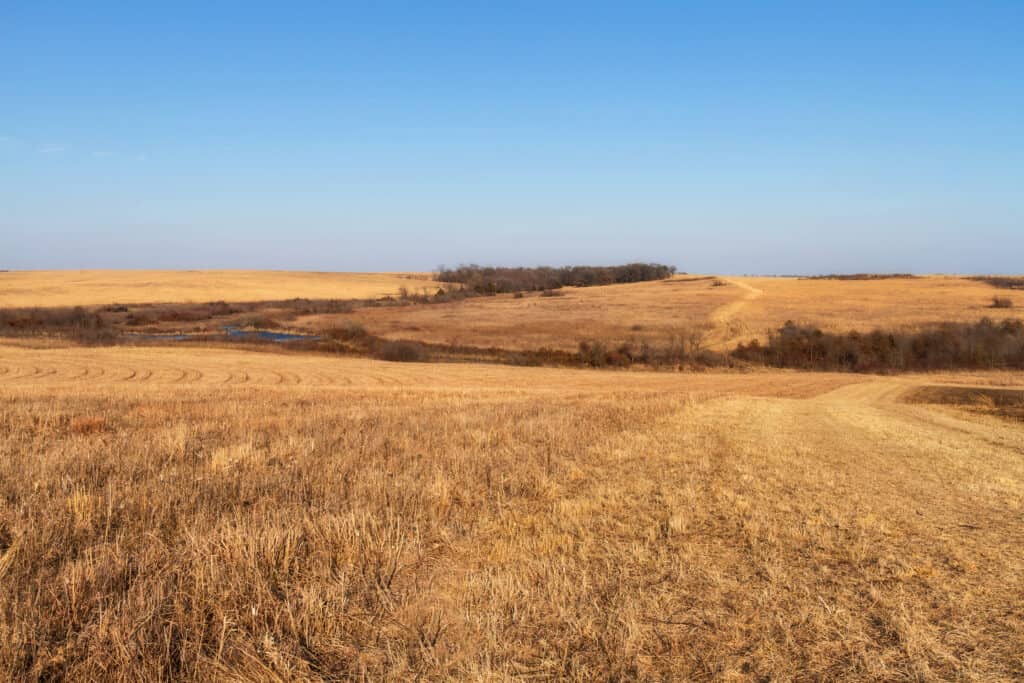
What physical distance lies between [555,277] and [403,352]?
284 ft

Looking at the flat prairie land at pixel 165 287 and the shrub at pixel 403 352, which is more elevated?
the flat prairie land at pixel 165 287

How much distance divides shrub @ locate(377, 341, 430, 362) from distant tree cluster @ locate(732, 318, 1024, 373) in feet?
70.2

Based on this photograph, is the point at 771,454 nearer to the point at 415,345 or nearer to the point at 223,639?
the point at 223,639

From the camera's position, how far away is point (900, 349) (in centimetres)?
4444

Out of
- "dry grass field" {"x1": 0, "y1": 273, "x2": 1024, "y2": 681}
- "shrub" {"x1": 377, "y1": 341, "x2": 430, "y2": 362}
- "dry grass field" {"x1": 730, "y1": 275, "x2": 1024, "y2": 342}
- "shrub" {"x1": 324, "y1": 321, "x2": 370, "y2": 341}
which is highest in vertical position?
"dry grass field" {"x1": 730, "y1": 275, "x2": 1024, "y2": 342}

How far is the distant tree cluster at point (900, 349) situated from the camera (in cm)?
4156

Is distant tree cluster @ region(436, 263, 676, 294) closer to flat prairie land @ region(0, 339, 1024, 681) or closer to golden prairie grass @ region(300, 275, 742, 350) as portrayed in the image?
golden prairie grass @ region(300, 275, 742, 350)

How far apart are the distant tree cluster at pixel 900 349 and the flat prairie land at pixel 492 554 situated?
1374 inches

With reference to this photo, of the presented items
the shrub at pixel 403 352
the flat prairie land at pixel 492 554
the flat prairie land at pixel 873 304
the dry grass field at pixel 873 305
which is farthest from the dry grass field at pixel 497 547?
the flat prairie land at pixel 873 304

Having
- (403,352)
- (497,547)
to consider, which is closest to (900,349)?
(403,352)

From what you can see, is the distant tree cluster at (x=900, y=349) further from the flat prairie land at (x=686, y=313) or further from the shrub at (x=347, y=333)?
the shrub at (x=347, y=333)

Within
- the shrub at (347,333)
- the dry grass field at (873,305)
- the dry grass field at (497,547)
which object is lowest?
the shrub at (347,333)

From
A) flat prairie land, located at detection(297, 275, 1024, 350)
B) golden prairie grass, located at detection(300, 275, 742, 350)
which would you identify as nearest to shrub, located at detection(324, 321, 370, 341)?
golden prairie grass, located at detection(300, 275, 742, 350)

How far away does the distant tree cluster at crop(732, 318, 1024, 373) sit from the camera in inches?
1636
